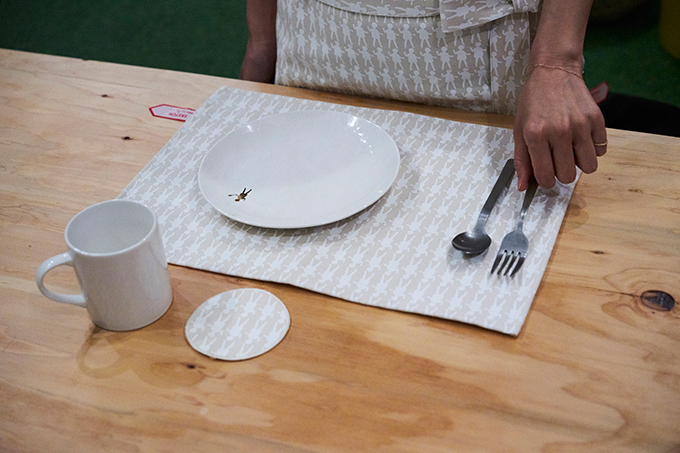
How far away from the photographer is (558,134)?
2.41 ft

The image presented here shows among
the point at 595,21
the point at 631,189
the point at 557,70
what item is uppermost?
the point at 557,70

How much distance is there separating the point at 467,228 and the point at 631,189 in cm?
23

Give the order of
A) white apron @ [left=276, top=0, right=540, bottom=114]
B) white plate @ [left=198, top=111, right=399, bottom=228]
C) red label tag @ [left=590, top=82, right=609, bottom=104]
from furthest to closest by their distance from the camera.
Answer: red label tag @ [left=590, top=82, right=609, bottom=104] → white apron @ [left=276, top=0, right=540, bottom=114] → white plate @ [left=198, top=111, right=399, bottom=228]

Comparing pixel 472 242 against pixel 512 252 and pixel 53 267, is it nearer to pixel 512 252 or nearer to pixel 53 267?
pixel 512 252

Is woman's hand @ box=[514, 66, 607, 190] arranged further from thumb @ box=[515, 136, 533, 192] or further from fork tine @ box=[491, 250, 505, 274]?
fork tine @ box=[491, 250, 505, 274]

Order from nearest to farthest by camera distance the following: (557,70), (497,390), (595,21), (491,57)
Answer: (497,390) → (557,70) → (491,57) → (595,21)

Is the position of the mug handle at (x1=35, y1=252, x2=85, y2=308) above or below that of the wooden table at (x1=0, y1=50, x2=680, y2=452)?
above

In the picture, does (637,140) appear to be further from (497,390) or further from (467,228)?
(497,390)

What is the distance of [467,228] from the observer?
72 cm

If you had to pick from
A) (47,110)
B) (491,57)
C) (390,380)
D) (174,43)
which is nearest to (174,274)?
(390,380)

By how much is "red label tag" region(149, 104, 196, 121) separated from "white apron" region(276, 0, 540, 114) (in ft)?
0.73

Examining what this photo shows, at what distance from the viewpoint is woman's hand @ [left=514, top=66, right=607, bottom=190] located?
2.40ft

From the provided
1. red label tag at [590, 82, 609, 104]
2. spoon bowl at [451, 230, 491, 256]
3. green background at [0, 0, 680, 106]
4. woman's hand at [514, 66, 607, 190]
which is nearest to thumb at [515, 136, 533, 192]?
woman's hand at [514, 66, 607, 190]

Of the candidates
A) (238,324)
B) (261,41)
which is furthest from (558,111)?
(261,41)
